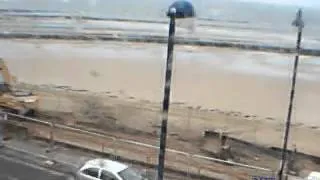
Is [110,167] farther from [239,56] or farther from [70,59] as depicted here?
[239,56]

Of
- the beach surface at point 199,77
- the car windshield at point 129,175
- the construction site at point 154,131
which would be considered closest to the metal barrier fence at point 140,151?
the construction site at point 154,131

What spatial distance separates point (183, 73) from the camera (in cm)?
3781

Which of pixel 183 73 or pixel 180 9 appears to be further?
pixel 183 73

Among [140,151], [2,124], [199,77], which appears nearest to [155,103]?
[199,77]

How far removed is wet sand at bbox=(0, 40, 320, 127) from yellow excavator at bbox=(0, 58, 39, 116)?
8563 millimetres

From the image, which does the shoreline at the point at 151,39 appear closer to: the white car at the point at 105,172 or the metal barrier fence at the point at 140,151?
the metal barrier fence at the point at 140,151

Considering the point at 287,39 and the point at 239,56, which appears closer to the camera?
the point at 239,56

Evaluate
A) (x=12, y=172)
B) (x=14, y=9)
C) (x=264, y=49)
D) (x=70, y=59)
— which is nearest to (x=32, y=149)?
(x=12, y=172)

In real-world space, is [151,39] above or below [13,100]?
below

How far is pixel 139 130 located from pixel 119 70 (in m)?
14.7

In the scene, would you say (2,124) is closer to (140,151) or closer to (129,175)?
(140,151)

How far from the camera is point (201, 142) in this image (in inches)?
875

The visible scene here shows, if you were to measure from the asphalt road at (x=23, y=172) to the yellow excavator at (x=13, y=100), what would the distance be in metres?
6.35

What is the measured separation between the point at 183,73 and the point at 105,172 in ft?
79.3
